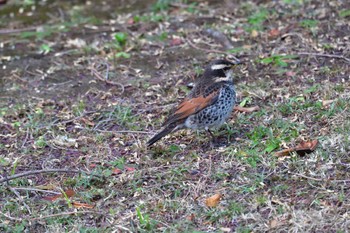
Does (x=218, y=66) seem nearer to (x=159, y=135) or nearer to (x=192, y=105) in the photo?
(x=192, y=105)

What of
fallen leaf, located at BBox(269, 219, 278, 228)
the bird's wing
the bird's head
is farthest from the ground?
the bird's head

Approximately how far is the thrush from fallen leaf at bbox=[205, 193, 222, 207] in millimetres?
1248

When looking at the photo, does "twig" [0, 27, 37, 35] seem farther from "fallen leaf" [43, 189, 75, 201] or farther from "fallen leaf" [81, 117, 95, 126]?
"fallen leaf" [43, 189, 75, 201]

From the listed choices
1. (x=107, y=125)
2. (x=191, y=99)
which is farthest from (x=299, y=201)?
(x=107, y=125)

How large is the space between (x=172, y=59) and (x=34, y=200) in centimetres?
368

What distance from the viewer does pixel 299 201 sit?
6.05 metres

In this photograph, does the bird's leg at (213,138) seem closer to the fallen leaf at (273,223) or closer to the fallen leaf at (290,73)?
the fallen leaf at (290,73)

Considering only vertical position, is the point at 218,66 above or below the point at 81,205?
above

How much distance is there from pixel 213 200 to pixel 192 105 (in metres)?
1.56

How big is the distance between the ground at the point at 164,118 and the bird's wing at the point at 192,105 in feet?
1.11

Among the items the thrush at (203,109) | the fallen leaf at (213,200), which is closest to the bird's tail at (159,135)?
the thrush at (203,109)

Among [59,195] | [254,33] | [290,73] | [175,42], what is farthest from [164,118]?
[254,33]

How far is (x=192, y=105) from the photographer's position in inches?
298

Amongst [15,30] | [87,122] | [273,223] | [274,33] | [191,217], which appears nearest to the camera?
[273,223]
